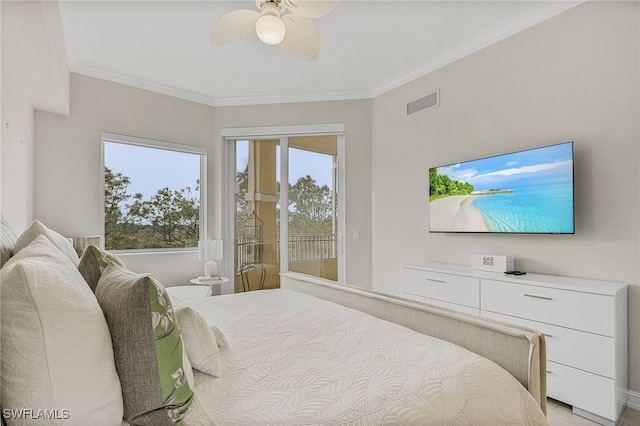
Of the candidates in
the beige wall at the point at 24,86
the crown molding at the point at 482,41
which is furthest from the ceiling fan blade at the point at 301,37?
the crown molding at the point at 482,41

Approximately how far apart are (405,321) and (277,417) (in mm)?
976

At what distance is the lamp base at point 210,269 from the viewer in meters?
4.09

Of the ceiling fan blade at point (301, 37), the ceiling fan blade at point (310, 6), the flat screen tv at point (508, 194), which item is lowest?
the flat screen tv at point (508, 194)

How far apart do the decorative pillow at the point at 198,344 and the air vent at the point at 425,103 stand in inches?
126

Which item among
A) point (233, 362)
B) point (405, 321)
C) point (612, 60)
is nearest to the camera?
point (233, 362)

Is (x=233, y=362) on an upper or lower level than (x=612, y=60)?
lower

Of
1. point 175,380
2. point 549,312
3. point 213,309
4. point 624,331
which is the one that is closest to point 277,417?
point 175,380

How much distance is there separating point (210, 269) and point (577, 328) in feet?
11.3

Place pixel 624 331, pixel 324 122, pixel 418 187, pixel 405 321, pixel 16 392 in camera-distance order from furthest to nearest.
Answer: pixel 324 122, pixel 418 187, pixel 624 331, pixel 405 321, pixel 16 392

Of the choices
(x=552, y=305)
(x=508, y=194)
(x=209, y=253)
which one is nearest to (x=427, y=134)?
(x=508, y=194)

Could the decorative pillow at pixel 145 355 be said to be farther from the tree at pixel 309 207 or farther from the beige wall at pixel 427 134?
the tree at pixel 309 207

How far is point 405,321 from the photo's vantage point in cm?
174

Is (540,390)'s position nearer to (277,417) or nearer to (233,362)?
(277,417)

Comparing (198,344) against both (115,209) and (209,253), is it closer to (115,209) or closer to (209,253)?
(209,253)
